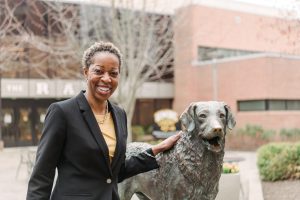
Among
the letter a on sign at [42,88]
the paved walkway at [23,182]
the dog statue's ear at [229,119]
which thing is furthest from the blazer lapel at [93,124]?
the letter a on sign at [42,88]

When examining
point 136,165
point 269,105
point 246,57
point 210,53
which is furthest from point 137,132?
point 136,165

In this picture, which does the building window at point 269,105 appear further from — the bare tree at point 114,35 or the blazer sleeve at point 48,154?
the blazer sleeve at point 48,154

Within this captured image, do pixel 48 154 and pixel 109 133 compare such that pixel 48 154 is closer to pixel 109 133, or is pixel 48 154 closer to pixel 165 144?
pixel 109 133

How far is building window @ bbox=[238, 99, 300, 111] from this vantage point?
2803 cm

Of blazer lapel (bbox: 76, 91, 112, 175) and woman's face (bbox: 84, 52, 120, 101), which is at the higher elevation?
woman's face (bbox: 84, 52, 120, 101)

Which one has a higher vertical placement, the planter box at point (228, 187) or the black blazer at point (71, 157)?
the black blazer at point (71, 157)

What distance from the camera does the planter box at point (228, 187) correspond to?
7.67 metres

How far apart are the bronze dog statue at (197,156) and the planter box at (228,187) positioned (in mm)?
3680

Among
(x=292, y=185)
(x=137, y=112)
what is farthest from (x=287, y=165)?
(x=137, y=112)

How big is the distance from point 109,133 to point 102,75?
0.39 m

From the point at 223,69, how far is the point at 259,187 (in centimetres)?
2020

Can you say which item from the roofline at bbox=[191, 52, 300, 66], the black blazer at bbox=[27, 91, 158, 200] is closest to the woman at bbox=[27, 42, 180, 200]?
the black blazer at bbox=[27, 91, 158, 200]

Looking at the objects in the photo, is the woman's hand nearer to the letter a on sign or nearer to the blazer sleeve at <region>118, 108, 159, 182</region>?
the blazer sleeve at <region>118, 108, 159, 182</region>

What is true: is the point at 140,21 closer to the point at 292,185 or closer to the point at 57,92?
the point at 292,185
